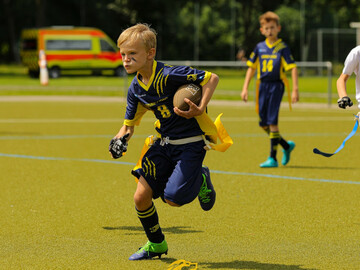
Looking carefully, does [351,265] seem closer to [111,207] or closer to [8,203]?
[111,207]

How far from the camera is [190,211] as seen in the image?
27.2 ft

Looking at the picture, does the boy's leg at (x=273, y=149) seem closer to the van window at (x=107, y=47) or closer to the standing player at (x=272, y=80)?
the standing player at (x=272, y=80)

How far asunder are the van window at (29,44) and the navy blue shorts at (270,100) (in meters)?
35.2

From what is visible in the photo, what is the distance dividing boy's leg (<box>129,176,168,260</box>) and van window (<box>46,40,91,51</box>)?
40.0 m

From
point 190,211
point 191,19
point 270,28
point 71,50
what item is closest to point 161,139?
point 190,211

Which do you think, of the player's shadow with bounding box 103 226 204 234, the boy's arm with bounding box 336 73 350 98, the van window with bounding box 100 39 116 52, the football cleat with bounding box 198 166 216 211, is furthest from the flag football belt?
the van window with bounding box 100 39 116 52

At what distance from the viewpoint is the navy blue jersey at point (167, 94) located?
6.16m

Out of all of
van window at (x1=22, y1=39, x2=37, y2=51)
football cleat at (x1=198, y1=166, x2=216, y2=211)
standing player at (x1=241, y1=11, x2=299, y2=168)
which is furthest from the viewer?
van window at (x1=22, y1=39, x2=37, y2=51)

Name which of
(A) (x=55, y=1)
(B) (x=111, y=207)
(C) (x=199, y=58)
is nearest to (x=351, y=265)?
(B) (x=111, y=207)

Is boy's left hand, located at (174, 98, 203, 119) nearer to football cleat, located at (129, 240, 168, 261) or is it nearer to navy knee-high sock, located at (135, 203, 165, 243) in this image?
navy knee-high sock, located at (135, 203, 165, 243)

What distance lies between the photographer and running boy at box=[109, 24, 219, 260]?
604 cm

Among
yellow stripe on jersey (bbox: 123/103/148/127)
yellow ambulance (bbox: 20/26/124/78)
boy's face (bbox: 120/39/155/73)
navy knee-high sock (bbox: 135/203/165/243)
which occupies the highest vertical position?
boy's face (bbox: 120/39/155/73)

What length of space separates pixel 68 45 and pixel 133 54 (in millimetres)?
40451

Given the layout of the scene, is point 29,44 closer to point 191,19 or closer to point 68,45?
point 68,45
